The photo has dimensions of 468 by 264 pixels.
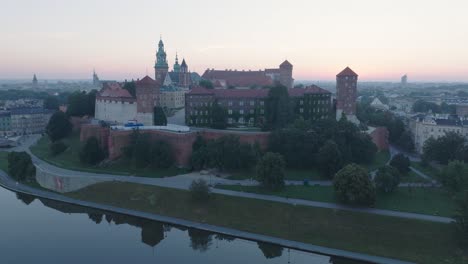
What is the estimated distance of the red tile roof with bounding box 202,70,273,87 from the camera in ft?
210

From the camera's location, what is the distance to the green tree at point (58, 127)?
50438 millimetres

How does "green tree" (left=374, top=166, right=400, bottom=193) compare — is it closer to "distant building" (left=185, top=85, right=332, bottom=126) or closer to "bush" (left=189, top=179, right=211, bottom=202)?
"bush" (left=189, top=179, right=211, bottom=202)

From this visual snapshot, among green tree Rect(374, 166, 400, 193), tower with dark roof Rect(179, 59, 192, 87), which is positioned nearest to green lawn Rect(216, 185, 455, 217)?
green tree Rect(374, 166, 400, 193)

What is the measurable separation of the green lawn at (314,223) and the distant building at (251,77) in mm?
33836

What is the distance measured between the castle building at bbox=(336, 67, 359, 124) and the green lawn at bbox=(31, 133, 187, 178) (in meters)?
22.2

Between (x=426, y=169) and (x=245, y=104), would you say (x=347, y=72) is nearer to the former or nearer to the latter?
(x=245, y=104)

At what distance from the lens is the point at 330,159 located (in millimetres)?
34719

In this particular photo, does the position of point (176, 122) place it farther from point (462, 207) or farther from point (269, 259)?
point (462, 207)

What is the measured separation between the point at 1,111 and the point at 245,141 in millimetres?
50261

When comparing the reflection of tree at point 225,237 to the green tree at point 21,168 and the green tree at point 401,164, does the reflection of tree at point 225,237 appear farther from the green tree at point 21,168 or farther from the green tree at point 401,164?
the green tree at point 21,168

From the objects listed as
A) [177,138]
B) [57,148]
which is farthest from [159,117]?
[57,148]

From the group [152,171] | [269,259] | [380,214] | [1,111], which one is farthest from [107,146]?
[1,111]

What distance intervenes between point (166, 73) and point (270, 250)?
4676cm

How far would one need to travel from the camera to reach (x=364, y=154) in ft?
128
